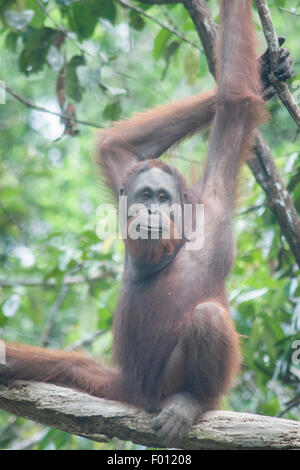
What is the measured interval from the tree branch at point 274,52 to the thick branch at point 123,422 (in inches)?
53.6

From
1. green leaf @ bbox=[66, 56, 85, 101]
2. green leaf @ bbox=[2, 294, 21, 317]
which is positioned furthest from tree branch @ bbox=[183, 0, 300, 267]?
green leaf @ bbox=[2, 294, 21, 317]

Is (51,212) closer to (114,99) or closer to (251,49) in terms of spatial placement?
(114,99)

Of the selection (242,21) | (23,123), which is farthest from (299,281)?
(23,123)

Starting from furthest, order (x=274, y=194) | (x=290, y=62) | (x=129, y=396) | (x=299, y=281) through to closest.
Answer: (x=299, y=281) < (x=274, y=194) < (x=129, y=396) < (x=290, y=62)

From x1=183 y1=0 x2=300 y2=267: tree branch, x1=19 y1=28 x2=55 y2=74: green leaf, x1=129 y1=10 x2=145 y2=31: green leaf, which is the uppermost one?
x1=129 y1=10 x2=145 y2=31: green leaf

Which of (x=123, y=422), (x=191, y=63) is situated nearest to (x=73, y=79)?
(x=191, y=63)

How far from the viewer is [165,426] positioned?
2.66 metres

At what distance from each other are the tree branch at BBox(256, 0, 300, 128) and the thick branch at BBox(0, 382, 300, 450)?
136 centimetres

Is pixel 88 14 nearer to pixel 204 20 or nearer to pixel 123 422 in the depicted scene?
pixel 204 20

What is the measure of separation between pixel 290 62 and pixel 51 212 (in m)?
6.87

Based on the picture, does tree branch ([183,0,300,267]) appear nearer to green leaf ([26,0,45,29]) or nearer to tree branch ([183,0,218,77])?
tree branch ([183,0,218,77])

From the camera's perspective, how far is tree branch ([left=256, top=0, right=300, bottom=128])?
265 centimetres

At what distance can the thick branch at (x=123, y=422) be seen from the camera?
2436 millimetres
